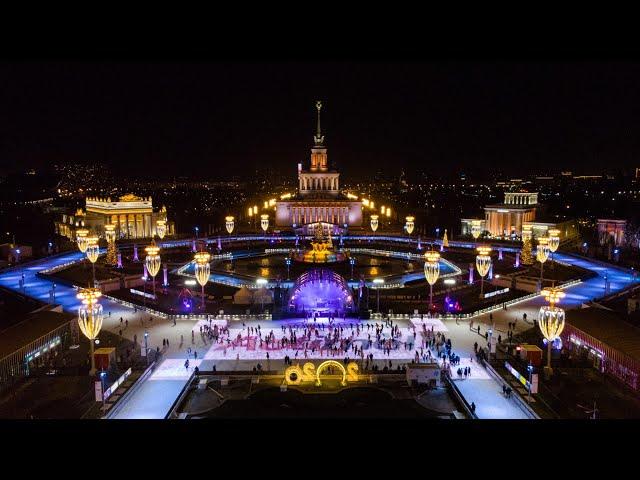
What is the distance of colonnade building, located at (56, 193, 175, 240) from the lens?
222 ft

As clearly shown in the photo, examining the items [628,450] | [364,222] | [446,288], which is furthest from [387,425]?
[364,222]

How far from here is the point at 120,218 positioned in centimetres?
6906

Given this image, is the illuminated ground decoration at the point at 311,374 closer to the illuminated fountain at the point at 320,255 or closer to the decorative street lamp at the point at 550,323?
the decorative street lamp at the point at 550,323

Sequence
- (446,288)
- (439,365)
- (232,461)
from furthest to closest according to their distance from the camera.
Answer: (446,288) < (439,365) < (232,461)

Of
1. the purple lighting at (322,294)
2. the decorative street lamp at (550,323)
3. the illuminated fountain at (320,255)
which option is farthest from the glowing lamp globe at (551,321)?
the illuminated fountain at (320,255)

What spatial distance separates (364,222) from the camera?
284 ft

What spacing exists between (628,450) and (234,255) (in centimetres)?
5578

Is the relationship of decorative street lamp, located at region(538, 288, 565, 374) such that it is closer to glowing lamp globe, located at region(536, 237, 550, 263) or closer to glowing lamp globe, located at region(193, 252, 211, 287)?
glowing lamp globe, located at region(536, 237, 550, 263)

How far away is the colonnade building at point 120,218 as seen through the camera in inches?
2665

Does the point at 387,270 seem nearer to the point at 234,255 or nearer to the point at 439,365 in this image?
the point at 234,255

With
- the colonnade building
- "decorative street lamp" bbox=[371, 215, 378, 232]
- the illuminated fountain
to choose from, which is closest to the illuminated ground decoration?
the illuminated fountain

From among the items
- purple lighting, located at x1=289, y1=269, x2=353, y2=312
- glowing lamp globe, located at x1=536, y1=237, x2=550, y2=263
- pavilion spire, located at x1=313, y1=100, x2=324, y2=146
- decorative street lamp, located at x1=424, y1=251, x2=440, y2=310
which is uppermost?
pavilion spire, located at x1=313, y1=100, x2=324, y2=146

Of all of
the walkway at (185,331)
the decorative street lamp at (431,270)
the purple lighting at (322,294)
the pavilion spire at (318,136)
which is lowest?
the walkway at (185,331)

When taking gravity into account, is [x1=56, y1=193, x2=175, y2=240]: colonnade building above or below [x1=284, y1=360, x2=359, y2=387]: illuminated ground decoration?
above
